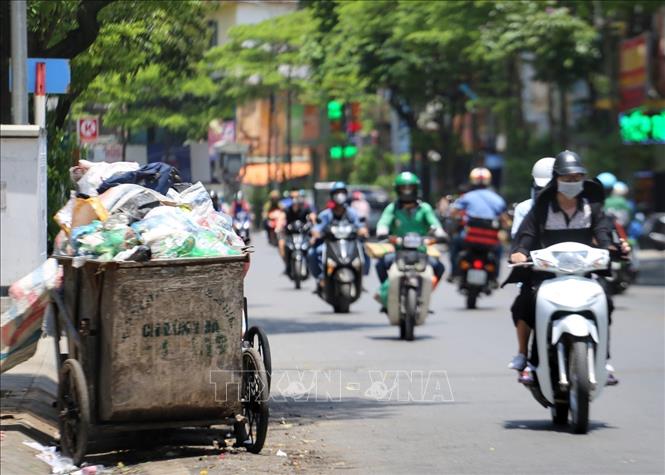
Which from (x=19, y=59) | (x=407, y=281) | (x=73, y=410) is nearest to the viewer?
(x=73, y=410)

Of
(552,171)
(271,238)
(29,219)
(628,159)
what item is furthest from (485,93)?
(552,171)

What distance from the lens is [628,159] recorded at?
3803 centimetres

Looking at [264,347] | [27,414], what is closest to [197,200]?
[264,347]

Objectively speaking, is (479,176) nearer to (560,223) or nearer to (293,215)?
(293,215)

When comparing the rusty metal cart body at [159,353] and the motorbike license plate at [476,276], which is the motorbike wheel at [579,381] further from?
the motorbike license plate at [476,276]

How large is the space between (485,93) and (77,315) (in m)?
38.6

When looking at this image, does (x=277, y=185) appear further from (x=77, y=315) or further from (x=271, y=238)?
(x=77, y=315)

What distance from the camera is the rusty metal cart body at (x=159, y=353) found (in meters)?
8.02

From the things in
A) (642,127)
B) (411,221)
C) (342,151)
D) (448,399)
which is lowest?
(448,399)

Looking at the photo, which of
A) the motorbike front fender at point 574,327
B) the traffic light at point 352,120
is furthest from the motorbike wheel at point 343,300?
the traffic light at point 352,120

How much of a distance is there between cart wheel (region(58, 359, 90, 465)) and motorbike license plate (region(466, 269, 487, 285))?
1190 cm

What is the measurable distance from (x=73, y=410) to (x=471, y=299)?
12.6 meters

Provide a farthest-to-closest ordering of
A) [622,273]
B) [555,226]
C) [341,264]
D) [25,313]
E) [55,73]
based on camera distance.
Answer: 1. [622,273]
2. [341,264]
3. [55,73]
4. [555,226]
5. [25,313]

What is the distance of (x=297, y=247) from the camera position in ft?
83.5
